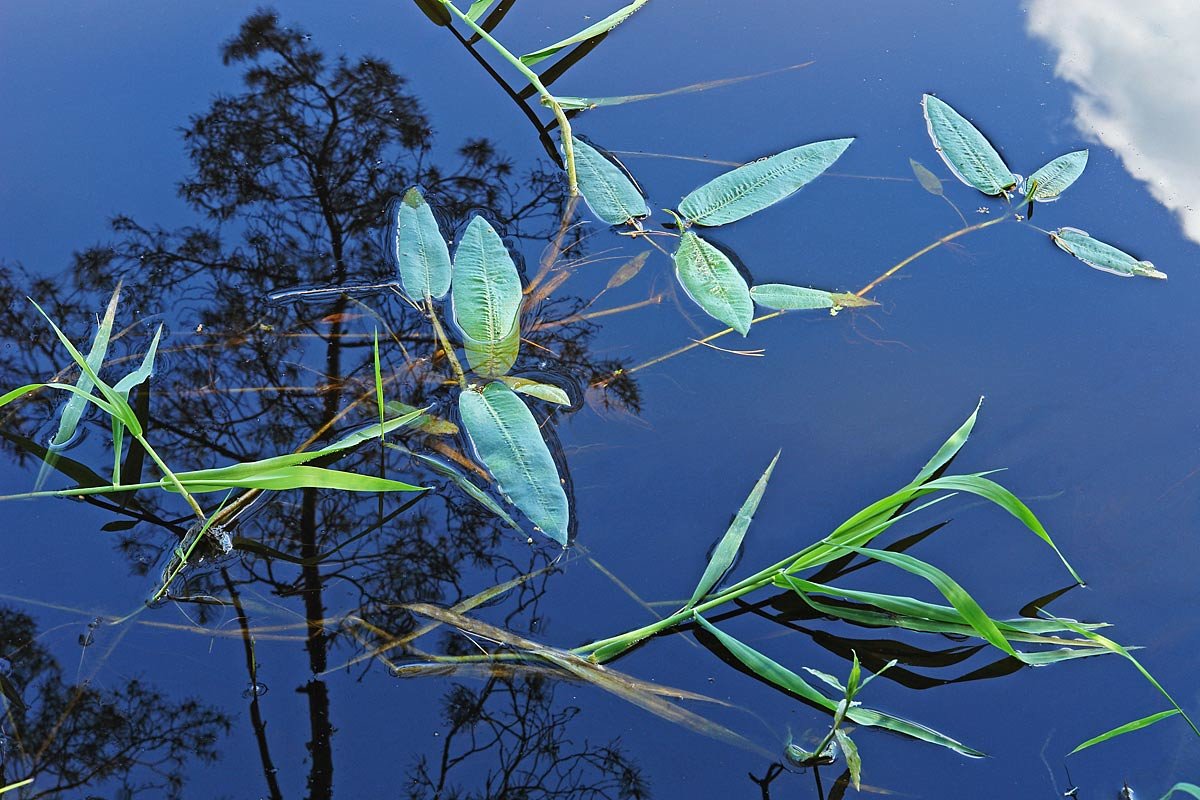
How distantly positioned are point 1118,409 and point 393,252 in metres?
1.12

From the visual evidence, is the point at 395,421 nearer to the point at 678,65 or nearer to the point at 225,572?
the point at 225,572

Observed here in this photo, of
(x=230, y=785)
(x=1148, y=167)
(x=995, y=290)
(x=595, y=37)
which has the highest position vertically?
(x=595, y=37)

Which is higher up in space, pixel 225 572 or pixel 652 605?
pixel 225 572

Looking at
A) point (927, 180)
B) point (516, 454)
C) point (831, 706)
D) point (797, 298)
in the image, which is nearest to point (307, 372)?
point (516, 454)

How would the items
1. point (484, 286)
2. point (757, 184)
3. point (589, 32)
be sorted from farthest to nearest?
point (589, 32), point (757, 184), point (484, 286)

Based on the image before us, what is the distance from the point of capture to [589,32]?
173 cm

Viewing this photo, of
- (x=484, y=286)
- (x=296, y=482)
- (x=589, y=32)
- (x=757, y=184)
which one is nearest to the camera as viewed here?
(x=296, y=482)

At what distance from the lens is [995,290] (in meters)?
1.53

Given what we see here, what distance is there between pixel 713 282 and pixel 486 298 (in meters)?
0.35

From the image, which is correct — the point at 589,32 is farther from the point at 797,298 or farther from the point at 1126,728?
the point at 1126,728

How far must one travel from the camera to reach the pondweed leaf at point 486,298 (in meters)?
1.42

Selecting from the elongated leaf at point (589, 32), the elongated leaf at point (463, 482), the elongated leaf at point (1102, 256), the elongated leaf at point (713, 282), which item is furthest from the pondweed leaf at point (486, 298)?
the elongated leaf at point (1102, 256)

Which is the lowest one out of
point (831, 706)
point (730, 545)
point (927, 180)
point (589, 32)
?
point (831, 706)

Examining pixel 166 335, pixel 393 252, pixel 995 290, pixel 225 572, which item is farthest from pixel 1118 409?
pixel 166 335
